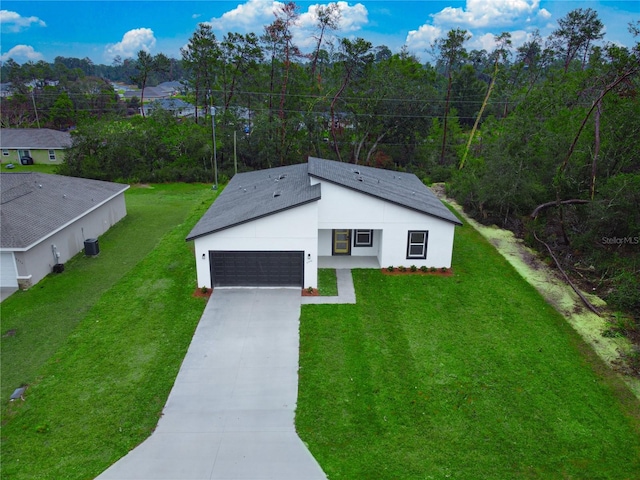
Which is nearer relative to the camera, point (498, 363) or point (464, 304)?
point (498, 363)

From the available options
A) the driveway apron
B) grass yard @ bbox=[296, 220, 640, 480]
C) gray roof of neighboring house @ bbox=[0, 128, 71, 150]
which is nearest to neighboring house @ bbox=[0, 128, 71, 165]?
gray roof of neighboring house @ bbox=[0, 128, 71, 150]

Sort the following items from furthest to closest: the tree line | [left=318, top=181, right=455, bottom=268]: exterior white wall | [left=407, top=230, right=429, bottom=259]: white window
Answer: the tree line
[left=407, top=230, right=429, bottom=259]: white window
[left=318, top=181, right=455, bottom=268]: exterior white wall

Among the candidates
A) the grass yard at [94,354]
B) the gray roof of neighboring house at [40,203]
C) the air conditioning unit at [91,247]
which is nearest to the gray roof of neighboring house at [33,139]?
the gray roof of neighboring house at [40,203]

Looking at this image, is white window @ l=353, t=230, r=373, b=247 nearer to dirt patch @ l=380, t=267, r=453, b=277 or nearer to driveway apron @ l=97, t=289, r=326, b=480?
dirt patch @ l=380, t=267, r=453, b=277

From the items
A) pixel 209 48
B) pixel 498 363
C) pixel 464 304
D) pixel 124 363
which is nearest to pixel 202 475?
pixel 124 363

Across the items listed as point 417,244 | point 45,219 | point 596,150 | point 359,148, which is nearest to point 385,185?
point 417,244

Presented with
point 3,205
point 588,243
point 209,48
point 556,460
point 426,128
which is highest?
point 209,48

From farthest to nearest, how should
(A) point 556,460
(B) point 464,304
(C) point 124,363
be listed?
(B) point 464,304, (C) point 124,363, (A) point 556,460

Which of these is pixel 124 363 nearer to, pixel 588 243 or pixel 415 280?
pixel 415 280
